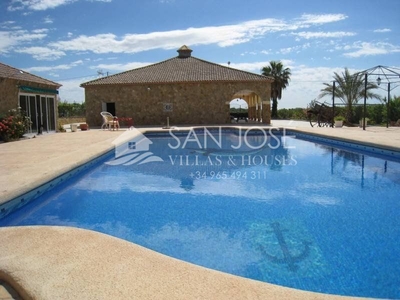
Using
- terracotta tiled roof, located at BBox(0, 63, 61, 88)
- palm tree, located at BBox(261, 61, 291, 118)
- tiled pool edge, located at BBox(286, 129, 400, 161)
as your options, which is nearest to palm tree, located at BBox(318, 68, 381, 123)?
tiled pool edge, located at BBox(286, 129, 400, 161)

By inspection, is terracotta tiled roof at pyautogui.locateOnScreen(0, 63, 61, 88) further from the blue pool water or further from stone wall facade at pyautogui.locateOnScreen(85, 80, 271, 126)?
the blue pool water

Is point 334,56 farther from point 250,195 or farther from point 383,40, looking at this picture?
point 250,195

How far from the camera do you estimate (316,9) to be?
13531 mm

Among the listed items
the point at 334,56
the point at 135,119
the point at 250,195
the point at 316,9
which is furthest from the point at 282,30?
the point at 250,195

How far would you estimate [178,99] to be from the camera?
73.0 ft

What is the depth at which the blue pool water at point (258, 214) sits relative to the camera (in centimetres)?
356

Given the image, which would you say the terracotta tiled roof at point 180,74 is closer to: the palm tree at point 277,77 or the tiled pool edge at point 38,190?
the tiled pool edge at point 38,190

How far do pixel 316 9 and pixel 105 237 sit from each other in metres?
13.2

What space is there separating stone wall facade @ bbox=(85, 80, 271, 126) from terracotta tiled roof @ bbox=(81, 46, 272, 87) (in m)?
0.34

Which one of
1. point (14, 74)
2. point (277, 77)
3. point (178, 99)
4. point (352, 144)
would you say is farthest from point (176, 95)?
point (277, 77)

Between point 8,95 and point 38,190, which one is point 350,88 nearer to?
point 8,95

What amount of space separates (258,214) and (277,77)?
35.3 meters

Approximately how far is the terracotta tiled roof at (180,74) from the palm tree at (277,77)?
14835mm

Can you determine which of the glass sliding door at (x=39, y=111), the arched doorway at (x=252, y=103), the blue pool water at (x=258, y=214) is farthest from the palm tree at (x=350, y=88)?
the glass sliding door at (x=39, y=111)
